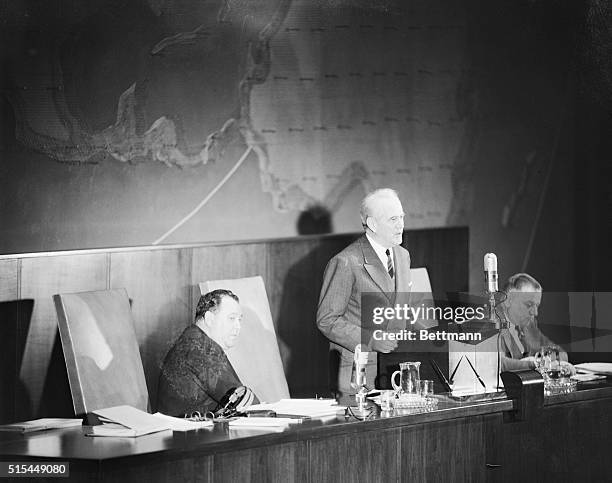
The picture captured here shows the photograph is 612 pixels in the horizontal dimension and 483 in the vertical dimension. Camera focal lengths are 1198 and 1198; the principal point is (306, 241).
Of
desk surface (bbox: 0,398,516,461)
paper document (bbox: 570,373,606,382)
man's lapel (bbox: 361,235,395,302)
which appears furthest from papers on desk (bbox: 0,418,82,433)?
paper document (bbox: 570,373,606,382)

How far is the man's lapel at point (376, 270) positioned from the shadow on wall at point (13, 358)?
1.56 meters

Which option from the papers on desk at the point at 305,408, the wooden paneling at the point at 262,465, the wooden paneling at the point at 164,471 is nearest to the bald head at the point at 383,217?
the papers on desk at the point at 305,408

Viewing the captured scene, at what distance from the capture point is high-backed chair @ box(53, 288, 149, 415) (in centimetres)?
512

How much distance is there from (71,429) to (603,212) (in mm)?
5037

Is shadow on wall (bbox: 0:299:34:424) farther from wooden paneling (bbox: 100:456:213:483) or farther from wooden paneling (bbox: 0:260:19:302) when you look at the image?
wooden paneling (bbox: 100:456:213:483)

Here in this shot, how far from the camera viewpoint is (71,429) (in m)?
4.31

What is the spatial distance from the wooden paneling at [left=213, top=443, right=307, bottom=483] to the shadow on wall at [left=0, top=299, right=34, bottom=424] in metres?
1.66

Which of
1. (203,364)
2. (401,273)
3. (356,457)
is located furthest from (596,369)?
(203,364)

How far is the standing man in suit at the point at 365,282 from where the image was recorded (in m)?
5.48

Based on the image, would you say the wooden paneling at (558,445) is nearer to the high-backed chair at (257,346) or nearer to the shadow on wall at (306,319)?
the high-backed chair at (257,346)

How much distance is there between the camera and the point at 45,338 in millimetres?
5395

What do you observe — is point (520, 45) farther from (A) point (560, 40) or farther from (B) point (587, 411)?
(B) point (587, 411)

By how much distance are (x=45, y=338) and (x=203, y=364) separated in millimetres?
984

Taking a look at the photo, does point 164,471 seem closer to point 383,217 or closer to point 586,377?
point 383,217
